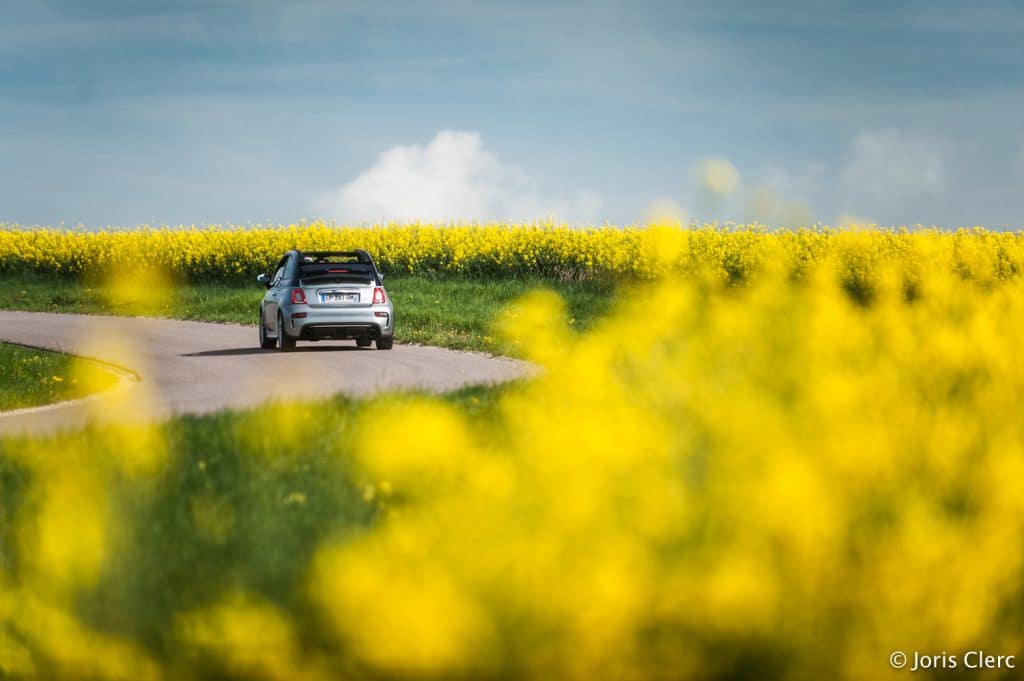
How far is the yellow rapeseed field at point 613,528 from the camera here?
488 centimetres

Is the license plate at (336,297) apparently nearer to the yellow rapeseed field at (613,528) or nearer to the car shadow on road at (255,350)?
the car shadow on road at (255,350)

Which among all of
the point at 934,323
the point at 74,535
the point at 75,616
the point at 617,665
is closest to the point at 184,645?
the point at 75,616

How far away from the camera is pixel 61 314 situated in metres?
32.0

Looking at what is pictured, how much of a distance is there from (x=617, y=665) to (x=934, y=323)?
472 centimetres

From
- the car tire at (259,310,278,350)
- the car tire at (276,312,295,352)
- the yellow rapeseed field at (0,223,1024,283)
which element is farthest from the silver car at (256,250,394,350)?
the yellow rapeseed field at (0,223,1024,283)

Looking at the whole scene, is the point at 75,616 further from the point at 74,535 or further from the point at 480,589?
the point at 480,589

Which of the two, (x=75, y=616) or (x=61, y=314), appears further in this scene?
(x=61, y=314)

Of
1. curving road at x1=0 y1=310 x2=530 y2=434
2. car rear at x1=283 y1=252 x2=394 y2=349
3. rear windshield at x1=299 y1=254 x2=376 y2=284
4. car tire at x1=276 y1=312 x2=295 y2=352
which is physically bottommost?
curving road at x1=0 y1=310 x2=530 y2=434

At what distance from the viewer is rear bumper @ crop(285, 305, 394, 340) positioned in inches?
795

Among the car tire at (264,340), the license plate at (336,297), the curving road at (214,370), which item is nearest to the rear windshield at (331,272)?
the license plate at (336,297)

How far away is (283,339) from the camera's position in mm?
20828

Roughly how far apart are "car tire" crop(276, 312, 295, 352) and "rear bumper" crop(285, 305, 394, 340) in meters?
0.22

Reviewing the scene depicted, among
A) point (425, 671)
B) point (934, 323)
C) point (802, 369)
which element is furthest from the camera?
point (934, 323)

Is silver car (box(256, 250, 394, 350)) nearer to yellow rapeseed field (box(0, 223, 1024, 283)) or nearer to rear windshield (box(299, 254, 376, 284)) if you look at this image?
rear windshield (box(299, 254, 376, 284))
